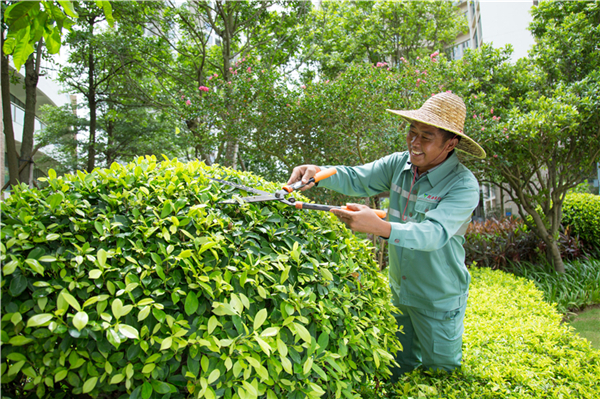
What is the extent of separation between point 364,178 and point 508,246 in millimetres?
6050

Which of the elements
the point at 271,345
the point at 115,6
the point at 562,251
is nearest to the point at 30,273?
the point at 271,345

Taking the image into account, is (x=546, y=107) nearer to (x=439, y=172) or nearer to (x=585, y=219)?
(x=585, y=219)

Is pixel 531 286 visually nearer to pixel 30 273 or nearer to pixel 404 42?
pixel 30 273

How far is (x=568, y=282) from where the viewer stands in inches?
241

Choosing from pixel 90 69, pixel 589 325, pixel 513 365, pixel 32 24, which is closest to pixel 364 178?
pixel 513 365

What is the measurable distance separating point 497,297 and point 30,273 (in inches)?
173

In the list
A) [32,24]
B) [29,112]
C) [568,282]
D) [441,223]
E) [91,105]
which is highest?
[91,105]

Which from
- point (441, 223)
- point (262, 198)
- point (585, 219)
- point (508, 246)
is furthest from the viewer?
point (585, 219)

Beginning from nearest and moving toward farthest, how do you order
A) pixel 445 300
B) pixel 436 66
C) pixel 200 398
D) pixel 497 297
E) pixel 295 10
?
pixel 200 398, pixel 445 300, pixel 497 297, pixel 436 66, pixel 295 10

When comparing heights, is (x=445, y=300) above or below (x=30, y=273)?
below

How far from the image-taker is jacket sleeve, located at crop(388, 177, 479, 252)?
75.3 inches

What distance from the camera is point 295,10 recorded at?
10.1 meters

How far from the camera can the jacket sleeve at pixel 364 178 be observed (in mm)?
2533

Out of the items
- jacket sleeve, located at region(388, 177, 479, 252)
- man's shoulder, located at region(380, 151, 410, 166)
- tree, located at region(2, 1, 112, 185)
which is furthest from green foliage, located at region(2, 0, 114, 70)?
man's shoulder, located at region(380, 151, 410, 166)
